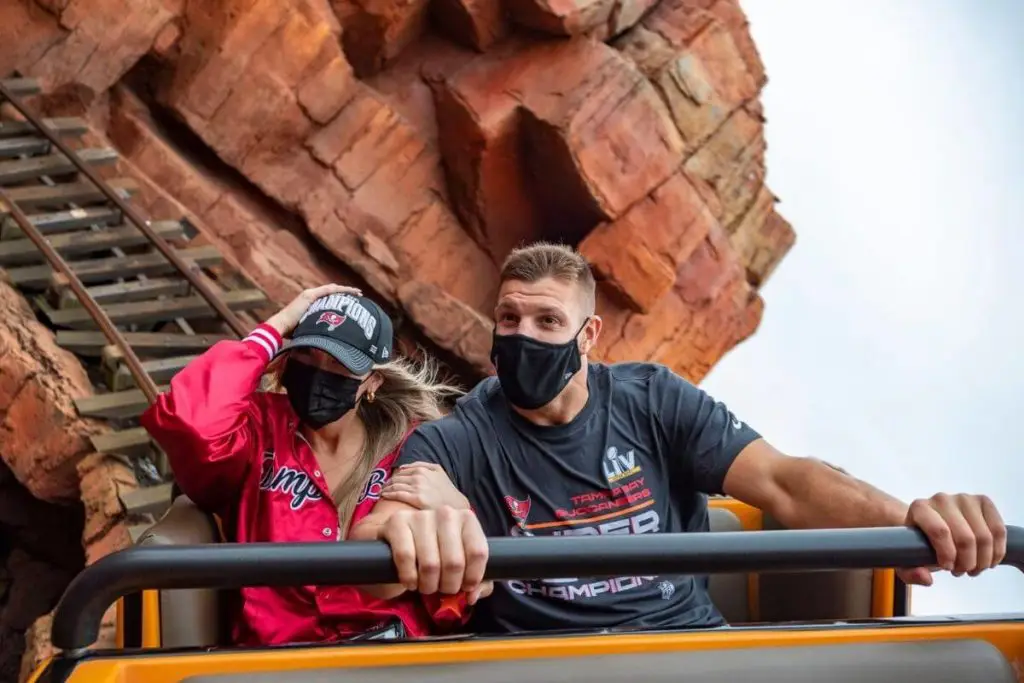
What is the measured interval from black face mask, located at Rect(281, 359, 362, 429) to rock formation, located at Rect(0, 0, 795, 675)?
6.67m

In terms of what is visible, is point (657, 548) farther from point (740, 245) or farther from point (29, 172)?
point (740, 245)

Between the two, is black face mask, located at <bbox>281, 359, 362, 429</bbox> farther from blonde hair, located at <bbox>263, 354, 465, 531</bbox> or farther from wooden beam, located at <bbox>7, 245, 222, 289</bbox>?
wooden beam, located at <bbox>7, 245, 222, 289</bbox>

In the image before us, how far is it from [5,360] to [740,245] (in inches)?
411

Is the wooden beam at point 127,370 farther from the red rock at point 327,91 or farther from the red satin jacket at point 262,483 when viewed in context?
the red rock at point 327,91

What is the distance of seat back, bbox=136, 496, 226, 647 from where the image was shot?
227 centimetres

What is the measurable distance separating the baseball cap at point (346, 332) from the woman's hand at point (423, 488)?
676 mm

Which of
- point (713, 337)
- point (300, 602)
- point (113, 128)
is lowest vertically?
point (713, 337)

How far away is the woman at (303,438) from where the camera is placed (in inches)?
97.3

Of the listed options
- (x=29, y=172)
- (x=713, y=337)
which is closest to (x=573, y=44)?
(x=713, y=337)

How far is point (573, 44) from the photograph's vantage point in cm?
1202

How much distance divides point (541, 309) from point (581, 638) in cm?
119

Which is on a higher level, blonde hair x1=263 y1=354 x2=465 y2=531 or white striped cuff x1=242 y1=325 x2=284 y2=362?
white striped cuff x1=242 y1=325 x2=284 y2=362

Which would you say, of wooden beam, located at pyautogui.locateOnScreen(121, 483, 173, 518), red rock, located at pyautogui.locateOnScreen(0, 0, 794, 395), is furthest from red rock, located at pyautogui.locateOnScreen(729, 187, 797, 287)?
wooden beam, located at pyautogui.locateOnScreen(121, 483, 173, 518)

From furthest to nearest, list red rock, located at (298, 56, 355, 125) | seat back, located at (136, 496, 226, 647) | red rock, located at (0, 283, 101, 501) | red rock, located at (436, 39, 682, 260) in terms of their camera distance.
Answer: red rock, located at (436, 39, 682, 260), red rock, located at (298, 56, 355, 125), red rock, located at (0, 283, 101, 501), seat back, located at (136, 496, 226, 647)
